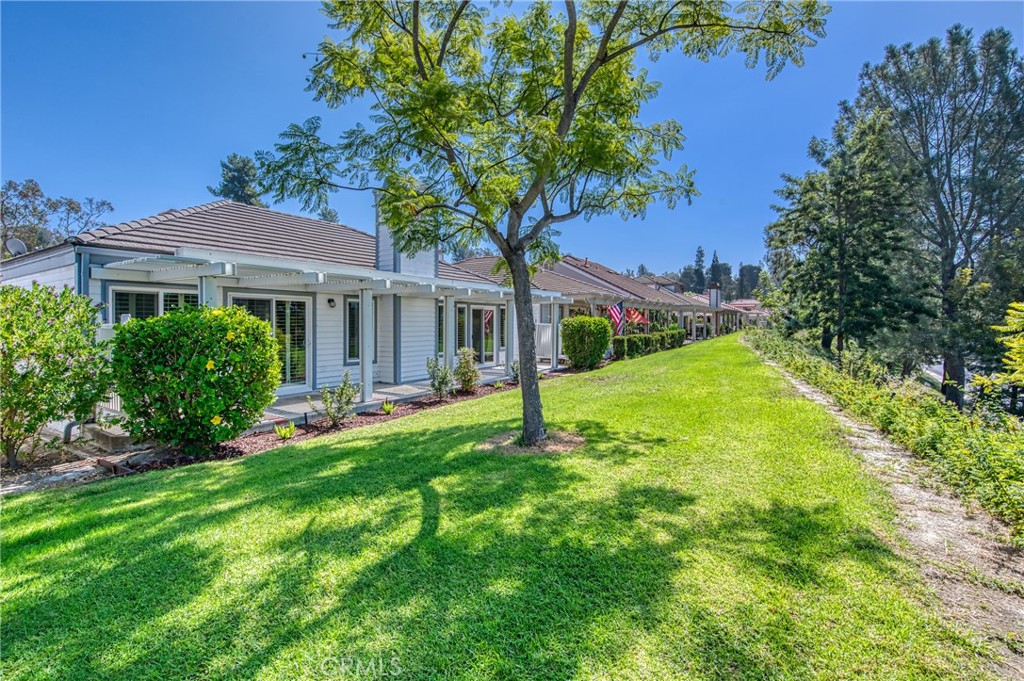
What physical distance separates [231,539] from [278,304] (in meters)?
8.39

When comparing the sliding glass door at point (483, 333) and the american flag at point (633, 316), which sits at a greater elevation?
the american flag at point (633, 316)

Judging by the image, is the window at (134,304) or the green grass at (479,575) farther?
the window at (134,304)

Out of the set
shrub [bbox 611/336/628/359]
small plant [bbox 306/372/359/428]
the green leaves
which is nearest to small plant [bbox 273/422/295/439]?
small plant [bbox 306/372/359/428]

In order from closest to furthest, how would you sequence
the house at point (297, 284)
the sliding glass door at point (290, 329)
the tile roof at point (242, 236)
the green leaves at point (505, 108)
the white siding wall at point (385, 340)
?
the green leaves at point (505, 108), the house at point (297, 284), the tile roof at point (242, 236), the sliding glass door at point (290, 329), the white siding wall at point (385, 340)

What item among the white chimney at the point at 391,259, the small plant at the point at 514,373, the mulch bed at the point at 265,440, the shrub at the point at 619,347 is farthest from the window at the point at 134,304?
the shrub at the point at 619,347

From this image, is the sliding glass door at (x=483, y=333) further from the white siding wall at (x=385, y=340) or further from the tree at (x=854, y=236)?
the tree at (x=854, y=236)

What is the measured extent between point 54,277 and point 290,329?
4.22 metres

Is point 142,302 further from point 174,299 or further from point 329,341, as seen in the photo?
point 329,341

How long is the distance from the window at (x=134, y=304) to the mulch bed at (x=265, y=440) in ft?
11.5

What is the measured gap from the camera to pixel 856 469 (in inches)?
199

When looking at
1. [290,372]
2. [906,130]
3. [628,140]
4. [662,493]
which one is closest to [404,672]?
[662,493]

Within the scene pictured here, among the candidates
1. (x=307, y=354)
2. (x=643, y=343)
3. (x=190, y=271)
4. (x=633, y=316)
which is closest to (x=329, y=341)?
(x=307, y=354)

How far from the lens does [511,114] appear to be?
23.7 ft

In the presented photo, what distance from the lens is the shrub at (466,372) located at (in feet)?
41.0
